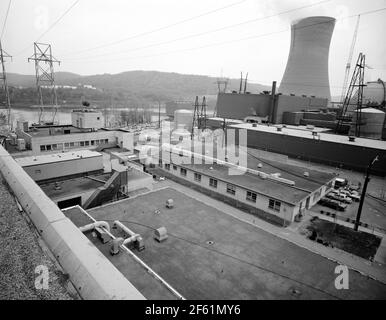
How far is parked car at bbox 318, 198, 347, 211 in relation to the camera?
16.0m

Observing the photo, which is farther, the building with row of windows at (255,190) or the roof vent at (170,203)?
the building with row of windows at (255,190)

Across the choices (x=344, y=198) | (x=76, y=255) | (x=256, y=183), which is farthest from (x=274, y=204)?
(x=76, y=255)

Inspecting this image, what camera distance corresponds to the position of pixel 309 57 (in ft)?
137

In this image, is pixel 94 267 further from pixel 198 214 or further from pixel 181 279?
pixel 198 214

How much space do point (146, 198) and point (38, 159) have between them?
8810mm

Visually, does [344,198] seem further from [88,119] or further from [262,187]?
[88,119]

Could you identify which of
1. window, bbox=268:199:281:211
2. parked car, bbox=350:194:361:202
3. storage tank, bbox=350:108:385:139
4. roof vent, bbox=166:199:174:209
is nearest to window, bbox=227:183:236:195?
window, bbox=268:199:281:211

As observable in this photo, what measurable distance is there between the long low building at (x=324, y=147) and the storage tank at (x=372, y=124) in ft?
30.6

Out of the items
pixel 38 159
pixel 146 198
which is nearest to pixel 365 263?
pixel 146 198

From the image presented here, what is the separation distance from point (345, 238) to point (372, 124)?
90.3 feet

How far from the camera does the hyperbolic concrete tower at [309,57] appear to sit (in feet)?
131

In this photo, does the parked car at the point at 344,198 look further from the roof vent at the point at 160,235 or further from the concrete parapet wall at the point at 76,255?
the concrete parapet wall at the point at 76,255

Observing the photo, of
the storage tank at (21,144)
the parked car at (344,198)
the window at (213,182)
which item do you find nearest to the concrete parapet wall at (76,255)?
the window at (213,182)

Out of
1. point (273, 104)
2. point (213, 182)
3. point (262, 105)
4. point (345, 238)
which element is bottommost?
point (345, 238)
